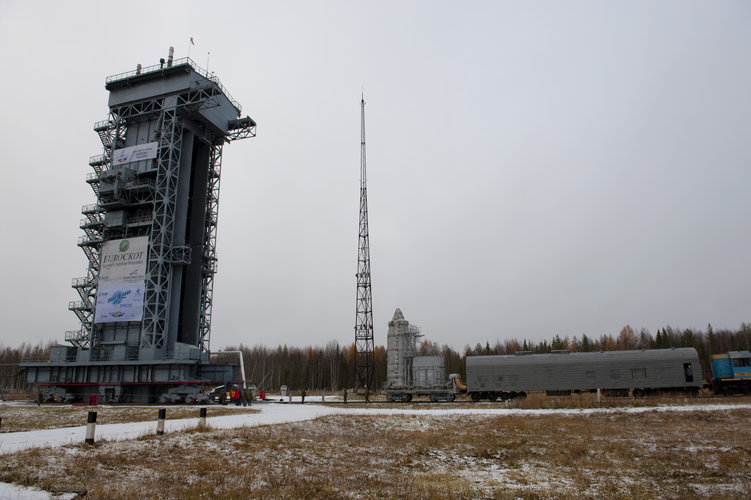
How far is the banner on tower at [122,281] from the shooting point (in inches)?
1825

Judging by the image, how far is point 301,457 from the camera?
46.8ft

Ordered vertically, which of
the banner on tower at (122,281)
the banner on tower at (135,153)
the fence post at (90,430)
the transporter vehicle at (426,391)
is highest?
the banner on tower at (135,153)

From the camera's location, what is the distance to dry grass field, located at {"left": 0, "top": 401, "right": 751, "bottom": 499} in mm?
10336

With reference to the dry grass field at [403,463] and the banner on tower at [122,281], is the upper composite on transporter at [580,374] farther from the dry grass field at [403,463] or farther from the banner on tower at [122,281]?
the banner on tower at [122,281]

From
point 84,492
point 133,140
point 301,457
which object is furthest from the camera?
point 133,140

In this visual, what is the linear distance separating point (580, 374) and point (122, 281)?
4628 cm

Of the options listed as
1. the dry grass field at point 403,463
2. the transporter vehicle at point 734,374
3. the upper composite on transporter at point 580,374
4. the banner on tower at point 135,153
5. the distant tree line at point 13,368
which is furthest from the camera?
the distant tree line at point 13,368

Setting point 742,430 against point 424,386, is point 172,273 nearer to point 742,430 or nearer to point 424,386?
point 424,386

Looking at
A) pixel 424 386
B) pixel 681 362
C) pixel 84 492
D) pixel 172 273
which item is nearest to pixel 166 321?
pixel 172 273

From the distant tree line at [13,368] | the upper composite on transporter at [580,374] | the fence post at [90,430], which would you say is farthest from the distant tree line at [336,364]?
the fence post at [90,430]

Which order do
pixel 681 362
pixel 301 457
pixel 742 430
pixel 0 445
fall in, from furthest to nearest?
pixel 681 362 < pixel 742 430 < pixel 301 457 < pixel 0 445

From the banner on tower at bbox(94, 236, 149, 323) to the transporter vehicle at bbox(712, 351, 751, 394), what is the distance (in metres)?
56.3

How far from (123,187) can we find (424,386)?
37029 millimetres

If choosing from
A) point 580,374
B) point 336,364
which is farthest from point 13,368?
point 580,374
